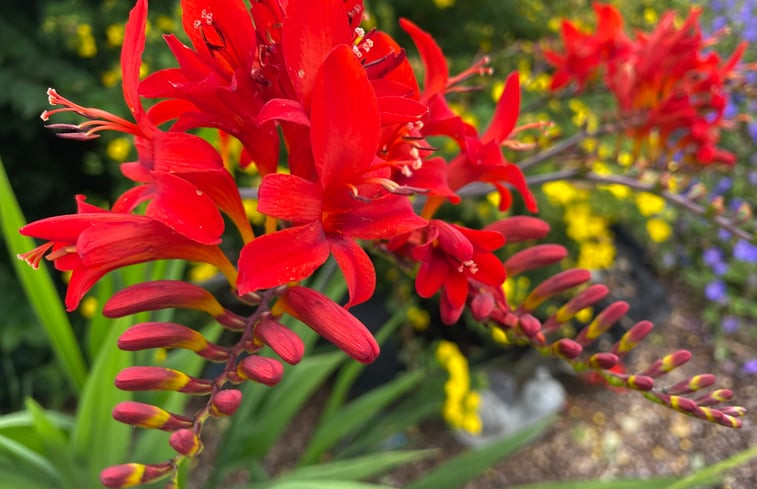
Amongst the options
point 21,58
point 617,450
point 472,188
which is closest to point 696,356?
point 617,450

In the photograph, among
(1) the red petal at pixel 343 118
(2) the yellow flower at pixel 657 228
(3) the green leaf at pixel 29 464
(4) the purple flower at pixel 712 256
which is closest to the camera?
(1) the red petal at pixel 343 118

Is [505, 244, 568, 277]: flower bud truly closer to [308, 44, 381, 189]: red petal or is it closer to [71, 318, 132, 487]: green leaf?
[308, 44, 381, 189]: red petal

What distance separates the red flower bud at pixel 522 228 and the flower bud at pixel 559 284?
1.9 inches

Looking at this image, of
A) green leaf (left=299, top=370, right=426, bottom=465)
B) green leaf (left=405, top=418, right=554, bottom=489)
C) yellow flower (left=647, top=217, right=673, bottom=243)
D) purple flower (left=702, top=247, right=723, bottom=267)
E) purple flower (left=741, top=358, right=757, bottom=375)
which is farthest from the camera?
purple flower (left=702, top=247, right=723, bottom=267)

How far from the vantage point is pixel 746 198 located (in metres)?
2.29

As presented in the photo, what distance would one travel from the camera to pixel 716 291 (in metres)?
2.05

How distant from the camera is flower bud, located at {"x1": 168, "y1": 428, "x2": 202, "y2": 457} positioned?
41 cm

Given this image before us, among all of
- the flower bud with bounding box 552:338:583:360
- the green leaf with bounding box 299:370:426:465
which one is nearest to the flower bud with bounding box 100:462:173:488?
the flower bud with bounding box 552:338:583:360

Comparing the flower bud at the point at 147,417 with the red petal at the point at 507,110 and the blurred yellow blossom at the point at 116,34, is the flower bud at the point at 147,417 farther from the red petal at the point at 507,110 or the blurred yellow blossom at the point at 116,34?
the blurred yellow blossom at the point at 116,34

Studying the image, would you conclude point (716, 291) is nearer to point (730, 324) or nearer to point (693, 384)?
point (730, 324)

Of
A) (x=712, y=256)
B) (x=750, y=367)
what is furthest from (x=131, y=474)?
(x=712, y=256)

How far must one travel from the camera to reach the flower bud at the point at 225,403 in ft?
1.39

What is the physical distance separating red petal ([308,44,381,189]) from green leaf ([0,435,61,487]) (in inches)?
22.5

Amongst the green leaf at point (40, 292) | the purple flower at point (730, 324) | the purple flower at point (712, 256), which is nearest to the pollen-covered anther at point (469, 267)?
the green leaf at point (40, 292)
